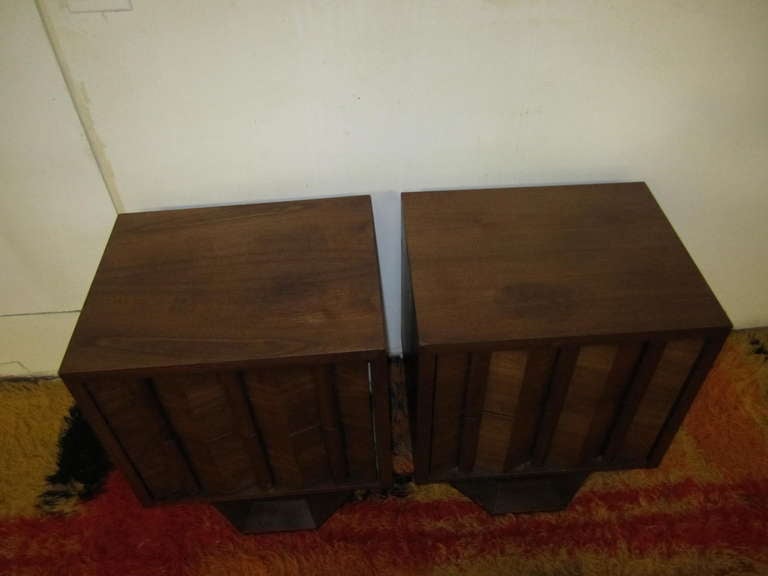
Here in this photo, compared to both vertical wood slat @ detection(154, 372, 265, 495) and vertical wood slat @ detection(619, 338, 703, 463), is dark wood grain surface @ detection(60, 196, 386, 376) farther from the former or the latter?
vertical wood slat @ detection(619, 338, 703, 463)

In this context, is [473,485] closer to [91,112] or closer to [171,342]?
[171,342]

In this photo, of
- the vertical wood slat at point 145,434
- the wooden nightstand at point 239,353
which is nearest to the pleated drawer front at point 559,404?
the wooden nightstand at point 239,353

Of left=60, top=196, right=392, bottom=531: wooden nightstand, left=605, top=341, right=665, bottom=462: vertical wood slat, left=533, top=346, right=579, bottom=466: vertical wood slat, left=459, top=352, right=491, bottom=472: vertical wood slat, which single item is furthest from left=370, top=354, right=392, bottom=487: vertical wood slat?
left=605, top=341, right=665, bottom=462: vertical wood slat

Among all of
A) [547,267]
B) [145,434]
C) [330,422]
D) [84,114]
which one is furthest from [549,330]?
[84,114]

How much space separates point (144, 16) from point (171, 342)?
1.63 feet

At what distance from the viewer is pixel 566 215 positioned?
0.97 m

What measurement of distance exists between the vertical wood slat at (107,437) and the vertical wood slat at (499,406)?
0.57 meters

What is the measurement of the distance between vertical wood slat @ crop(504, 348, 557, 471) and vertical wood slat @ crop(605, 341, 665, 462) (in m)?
0.13

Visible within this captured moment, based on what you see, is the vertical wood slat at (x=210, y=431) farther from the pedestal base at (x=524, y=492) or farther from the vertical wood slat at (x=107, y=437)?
Result: the pedestal base at (x=524, y=492)

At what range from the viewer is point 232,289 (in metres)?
0.86

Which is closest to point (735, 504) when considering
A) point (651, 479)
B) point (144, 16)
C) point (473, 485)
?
point (651, 479)

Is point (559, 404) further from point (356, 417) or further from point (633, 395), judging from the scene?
point (356, 417)

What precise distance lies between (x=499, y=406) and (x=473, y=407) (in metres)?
0.04

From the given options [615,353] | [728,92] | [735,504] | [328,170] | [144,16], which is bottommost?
[735,504]
